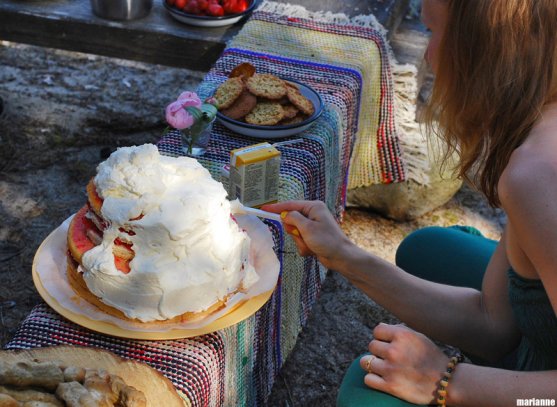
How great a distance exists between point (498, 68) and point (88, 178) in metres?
2.52

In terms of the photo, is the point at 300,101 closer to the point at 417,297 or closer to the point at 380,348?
the point at 417,297

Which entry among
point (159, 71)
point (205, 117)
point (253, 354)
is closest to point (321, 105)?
point (205, 117)

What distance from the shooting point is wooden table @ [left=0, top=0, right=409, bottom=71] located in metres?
3.09

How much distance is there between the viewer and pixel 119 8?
10.2ft

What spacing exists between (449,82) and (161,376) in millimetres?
910

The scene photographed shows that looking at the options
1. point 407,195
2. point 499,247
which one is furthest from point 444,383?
point 407,195

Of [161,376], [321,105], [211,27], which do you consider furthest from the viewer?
[211,27]

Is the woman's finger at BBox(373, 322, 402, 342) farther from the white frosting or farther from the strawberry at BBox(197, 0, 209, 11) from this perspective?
the strawberry at BBox(197, 0, 209, 11)

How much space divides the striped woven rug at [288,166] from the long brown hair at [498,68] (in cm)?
60

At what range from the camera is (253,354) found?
5.84 ft

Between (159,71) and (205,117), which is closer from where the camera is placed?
(205,117)

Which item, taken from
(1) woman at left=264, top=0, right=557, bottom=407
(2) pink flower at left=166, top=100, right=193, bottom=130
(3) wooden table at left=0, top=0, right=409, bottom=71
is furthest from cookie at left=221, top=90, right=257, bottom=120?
(3) wooden table at left=0, top=0, right=409, bottom=71

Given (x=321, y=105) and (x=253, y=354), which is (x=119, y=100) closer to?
(x=321, y=105)

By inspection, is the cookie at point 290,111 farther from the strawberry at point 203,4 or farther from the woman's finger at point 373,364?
the strawberry at point 203,4
